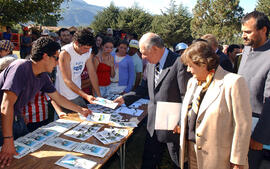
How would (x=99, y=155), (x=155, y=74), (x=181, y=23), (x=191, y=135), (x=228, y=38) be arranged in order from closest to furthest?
1. (x=99, y=155)
2. (x=191, y=135)
3. (x=155, y=74)
4. (x=228, y=38)
5. (x=181, y=23)

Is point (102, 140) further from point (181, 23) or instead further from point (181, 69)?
point (181, 23)

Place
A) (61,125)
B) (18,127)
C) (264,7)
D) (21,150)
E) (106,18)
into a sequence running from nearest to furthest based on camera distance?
(21,150) → (18,127) → (61,125) → (264,7) → (106,18)

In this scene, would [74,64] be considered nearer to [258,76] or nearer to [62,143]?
[62,143]

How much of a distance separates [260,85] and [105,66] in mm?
2756

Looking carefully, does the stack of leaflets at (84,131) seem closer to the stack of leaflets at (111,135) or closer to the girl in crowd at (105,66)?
the stack of leaflets at (111,135)

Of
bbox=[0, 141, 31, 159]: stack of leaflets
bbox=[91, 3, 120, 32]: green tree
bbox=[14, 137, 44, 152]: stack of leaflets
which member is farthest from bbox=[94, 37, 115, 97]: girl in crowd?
bbox=[91, 3, 120, 32]: green tree

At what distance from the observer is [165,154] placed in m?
3.56

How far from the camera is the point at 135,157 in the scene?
366 cm

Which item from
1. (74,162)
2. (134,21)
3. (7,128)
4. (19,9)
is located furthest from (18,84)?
(134,21)

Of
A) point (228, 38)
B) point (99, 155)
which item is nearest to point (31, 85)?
point (99, 155)

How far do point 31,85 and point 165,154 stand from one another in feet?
8.45

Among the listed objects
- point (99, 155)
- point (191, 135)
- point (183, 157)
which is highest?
point (191, 135)

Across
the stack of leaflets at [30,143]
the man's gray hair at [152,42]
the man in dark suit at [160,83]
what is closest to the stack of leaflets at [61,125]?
the stack of leaflets at [30,143]

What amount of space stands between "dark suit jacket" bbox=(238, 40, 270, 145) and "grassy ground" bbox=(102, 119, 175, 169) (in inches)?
67.4
